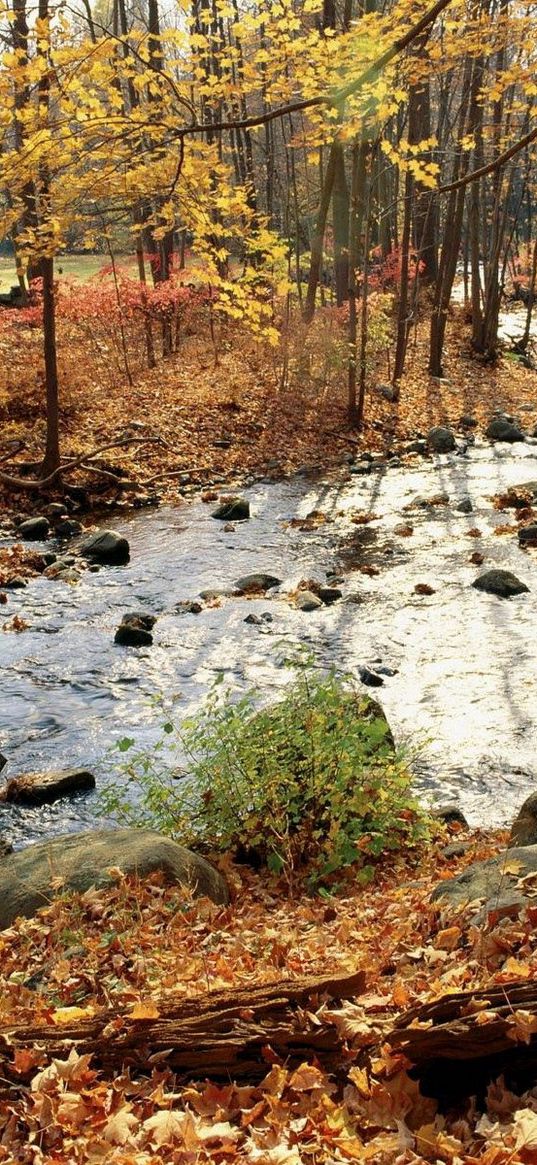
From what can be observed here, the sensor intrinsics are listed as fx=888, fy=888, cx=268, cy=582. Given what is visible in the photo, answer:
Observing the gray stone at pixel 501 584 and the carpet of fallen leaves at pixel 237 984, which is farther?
the gray stone at pixel 501 584

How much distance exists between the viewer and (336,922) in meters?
4.76

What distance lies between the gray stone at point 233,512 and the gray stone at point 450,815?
8432 millimetres

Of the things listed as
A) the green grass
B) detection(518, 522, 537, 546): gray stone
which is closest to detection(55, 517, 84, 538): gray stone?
detection(518, 522, 537, 546): gray stone

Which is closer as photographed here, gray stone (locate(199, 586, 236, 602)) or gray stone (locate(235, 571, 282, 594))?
gray stone (locate(199, 586, 236, 602))

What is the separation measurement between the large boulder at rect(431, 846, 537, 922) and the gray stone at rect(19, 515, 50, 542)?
9960 millimetres

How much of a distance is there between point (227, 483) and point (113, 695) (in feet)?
26.8

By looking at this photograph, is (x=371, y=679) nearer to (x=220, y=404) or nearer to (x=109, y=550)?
(x=109, y=550)

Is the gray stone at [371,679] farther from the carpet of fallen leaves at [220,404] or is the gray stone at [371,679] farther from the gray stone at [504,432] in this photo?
the gray stone at [504,432]

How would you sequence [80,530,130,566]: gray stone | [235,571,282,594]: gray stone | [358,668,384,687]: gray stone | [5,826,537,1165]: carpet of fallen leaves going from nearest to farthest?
[5,826,537,1165]: carpet of fallen leaves
[358,668,384,687]: gray stone
[235,571,282,594]: gray stone
[80,530,130,566]: gray stone

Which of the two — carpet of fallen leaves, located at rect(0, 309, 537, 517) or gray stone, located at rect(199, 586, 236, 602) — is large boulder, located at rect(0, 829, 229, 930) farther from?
carpet of fallen leaves, located at rect(0, 309, 537, 517)

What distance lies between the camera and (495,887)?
431 cm

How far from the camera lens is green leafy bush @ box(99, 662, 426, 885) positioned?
18.9 feet

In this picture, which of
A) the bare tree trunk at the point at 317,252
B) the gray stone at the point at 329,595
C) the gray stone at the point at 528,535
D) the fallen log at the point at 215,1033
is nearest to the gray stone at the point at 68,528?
the gray stone at the point at 329,595

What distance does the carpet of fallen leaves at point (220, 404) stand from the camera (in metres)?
17.0
